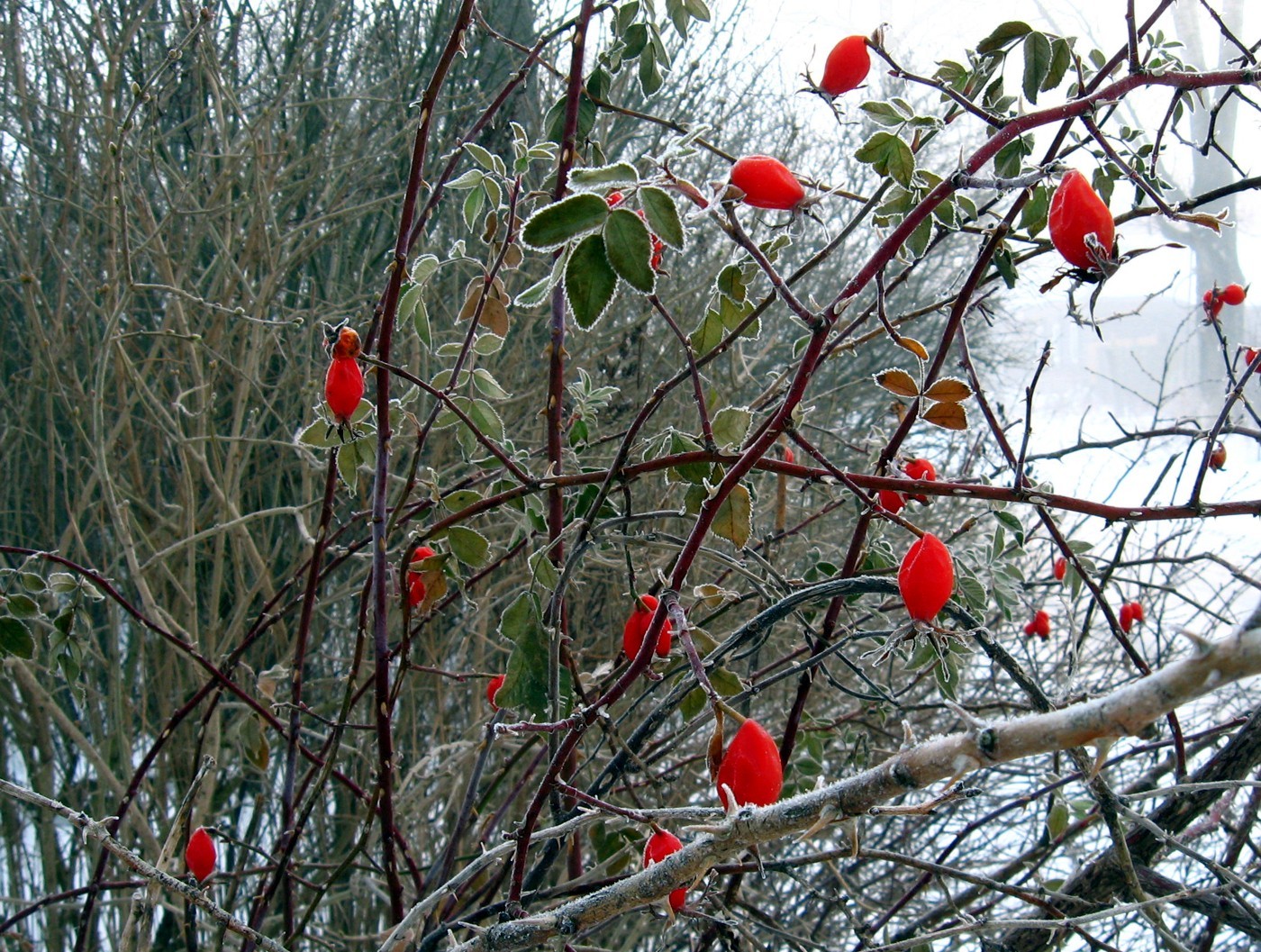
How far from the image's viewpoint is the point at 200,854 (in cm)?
65

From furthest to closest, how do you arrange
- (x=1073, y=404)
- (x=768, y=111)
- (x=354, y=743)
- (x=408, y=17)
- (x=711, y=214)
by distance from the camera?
(x=1073, y=404) < (x=768, y=111) < (x=408, y=17) < (x=354, y=743) < (x=711, y=214)

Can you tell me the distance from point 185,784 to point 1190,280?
103 inches

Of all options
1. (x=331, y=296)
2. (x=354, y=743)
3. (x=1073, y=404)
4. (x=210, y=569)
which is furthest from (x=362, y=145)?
(x=1073, y=404)

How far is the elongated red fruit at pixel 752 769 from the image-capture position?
0.38 metres

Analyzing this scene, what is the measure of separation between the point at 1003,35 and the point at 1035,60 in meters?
0.03

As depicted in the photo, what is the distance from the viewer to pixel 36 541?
200 centimetres

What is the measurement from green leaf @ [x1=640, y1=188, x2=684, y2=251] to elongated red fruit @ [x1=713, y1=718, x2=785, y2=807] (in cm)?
19

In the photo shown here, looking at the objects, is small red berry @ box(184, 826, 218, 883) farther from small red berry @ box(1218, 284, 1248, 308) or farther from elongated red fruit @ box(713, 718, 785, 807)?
small red berry @ box(1218, 284, 1248, 308)

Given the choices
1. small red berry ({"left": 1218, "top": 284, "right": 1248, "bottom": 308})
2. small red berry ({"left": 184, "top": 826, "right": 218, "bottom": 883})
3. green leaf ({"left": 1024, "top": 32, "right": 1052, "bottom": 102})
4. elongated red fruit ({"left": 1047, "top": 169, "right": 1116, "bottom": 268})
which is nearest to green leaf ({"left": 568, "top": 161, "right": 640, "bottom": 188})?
elongated red fruit ({"left": 1047, "top": 169, "right": 1116, "bottom": 268})

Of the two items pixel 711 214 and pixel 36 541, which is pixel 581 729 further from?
pixel 36 541

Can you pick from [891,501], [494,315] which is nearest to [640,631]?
[891,501]

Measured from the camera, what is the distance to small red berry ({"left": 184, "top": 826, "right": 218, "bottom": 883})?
643 mm

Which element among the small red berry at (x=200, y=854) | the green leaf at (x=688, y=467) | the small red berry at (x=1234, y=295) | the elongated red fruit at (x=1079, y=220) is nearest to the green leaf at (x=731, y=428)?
the green leaf at (x=688, y=467)

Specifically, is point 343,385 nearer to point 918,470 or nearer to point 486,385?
point 486,385
